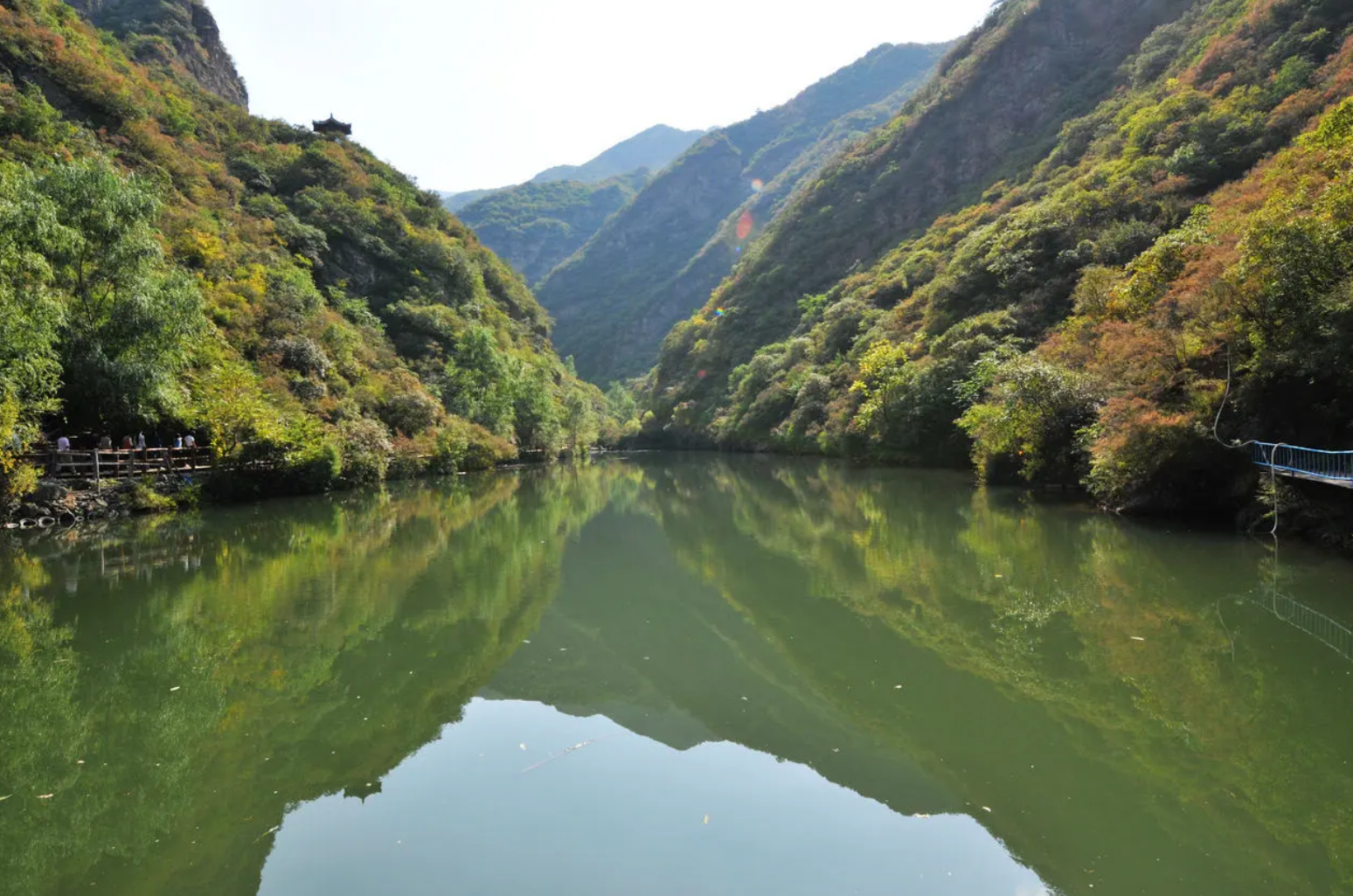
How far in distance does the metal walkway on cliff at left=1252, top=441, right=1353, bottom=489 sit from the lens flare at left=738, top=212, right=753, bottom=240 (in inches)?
5460

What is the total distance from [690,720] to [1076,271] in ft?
125

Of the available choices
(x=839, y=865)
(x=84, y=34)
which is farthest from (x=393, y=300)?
(x=839, y=865)

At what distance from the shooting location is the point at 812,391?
173 feet

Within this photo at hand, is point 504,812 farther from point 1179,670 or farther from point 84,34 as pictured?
point 84,34

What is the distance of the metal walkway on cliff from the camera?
43.0ft

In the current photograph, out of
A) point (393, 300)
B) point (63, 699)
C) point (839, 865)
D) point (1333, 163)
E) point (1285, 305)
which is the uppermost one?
point (393, 300)

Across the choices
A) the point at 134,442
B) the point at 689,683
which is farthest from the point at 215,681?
the point at 134,442

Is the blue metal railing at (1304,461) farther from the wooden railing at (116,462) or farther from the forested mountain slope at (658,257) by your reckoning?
the forested mountain slope at (658,257)

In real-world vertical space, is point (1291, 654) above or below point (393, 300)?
below

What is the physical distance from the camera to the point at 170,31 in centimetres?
6856

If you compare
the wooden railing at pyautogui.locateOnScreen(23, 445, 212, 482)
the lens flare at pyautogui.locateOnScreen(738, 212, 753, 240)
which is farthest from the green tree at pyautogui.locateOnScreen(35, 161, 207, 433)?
the lens flare at pyautogui.locateOnScreen(738, 212, 753, 240)

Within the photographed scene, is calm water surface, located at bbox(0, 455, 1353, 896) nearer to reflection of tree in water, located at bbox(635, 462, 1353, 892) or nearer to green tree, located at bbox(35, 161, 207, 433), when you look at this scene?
reflection of tree in water, located at bbox(635, 462, 1353, 892)

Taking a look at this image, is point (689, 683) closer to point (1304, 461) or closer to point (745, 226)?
point (1304, 461)

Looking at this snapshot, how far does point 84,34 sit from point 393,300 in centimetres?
2453
